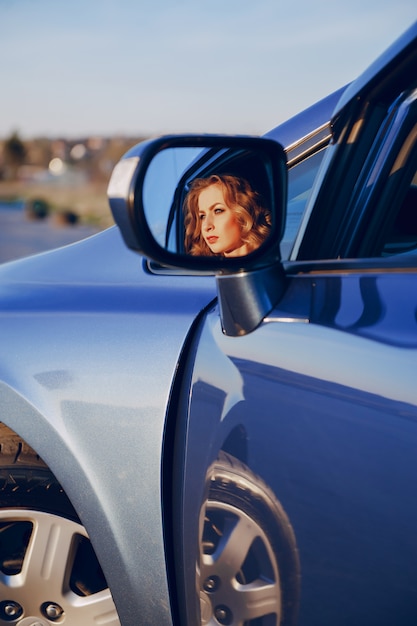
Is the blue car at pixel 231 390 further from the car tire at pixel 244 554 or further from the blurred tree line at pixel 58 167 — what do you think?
the blurred tree line at pixel 58 167

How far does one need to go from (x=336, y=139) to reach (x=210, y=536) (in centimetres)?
86

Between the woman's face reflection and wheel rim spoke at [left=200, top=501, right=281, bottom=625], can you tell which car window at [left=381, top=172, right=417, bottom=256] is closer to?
the woman's face reflection

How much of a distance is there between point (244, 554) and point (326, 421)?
359 millimetres

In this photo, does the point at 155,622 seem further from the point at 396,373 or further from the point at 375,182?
the point at 375,182

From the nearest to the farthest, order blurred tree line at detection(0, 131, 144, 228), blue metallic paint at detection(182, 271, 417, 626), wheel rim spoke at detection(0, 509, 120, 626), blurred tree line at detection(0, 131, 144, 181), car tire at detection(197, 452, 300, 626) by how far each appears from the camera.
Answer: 1. blue metallic paint at detection(182, 271, 417, 626)
2. car tire at detection(197, 452, 300, 626)
3. wheel rim spoke at detection(0, 509, 120, 626)
4. blurred tree line at detection(0, 131, 144, 228)
5. blurred tree line at detection(0, 131, 144, 181)

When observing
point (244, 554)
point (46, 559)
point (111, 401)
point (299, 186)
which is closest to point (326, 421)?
point (244, 554)

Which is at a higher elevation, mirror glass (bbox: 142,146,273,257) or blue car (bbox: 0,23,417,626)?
mirror glass (bbox: 142,146,273,257)

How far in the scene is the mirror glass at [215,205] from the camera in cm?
167

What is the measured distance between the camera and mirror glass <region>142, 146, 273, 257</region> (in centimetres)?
167

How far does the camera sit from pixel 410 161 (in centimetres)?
190

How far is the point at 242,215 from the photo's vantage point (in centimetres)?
170

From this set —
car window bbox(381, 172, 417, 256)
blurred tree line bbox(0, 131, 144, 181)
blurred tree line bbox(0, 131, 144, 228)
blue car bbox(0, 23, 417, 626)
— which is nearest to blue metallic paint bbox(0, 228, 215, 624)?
blue car bbox(0, 23, 417, 626)

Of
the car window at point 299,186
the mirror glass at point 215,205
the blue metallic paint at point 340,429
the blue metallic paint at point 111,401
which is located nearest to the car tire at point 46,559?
the blue metallic paint at point 111,401

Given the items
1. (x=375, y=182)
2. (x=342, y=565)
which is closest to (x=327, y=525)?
(x=342, y=565)
